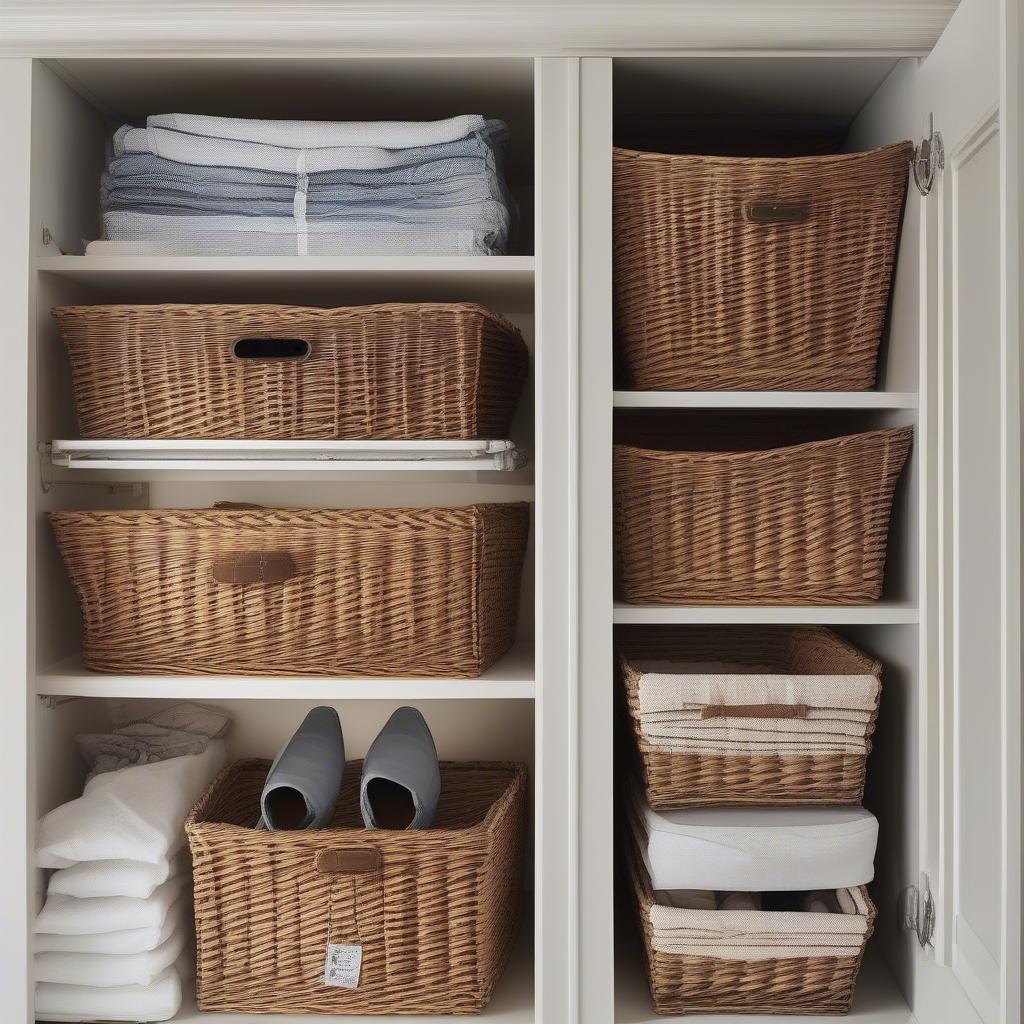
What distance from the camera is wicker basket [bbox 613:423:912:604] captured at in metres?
1.25

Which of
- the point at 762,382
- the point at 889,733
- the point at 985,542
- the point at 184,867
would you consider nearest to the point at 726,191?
the point at 762,382

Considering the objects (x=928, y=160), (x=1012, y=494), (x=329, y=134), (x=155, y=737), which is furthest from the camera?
(x=155, y=737)

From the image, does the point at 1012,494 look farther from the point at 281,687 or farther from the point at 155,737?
the point at 155,737

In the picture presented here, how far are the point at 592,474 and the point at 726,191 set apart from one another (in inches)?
15.4

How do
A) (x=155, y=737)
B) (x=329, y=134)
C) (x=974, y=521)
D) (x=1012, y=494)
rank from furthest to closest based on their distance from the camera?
(x=155, y=737) → (x=329, y=134) → (x=974, y=521) → (x=1012, y=494)

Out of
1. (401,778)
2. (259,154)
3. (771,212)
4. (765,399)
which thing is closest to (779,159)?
(771,212)

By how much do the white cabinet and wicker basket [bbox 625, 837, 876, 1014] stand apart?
6cm

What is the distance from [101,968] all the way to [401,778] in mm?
444

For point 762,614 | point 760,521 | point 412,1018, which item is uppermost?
point 760,521

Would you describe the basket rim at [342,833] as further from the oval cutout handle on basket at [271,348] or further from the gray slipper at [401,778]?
the oval cutout handle on basket at [271,348]

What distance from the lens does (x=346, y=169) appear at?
1.29 meters

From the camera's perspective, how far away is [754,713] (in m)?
1.22

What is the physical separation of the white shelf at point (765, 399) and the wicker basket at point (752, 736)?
33cm

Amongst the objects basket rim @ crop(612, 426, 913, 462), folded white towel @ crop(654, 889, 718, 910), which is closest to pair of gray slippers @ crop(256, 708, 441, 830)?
folded white towel @ crop(654, 889, 718, 910)
